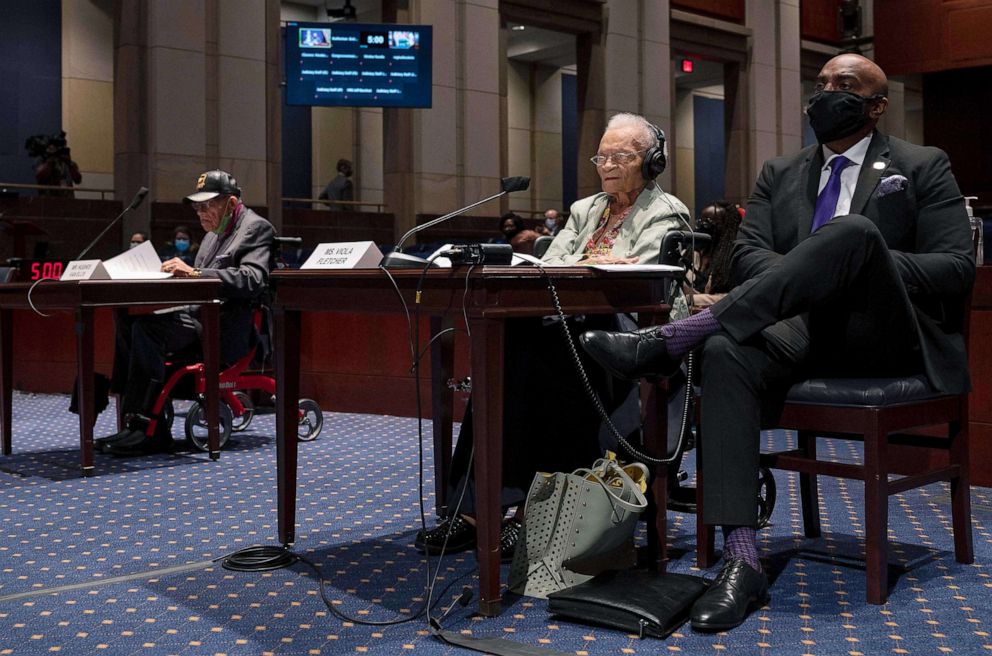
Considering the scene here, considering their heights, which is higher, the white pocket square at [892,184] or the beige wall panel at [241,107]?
the beige wall panel at [241,107]

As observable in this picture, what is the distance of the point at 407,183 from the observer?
42.4 feet

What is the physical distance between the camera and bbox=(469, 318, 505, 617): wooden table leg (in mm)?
2428

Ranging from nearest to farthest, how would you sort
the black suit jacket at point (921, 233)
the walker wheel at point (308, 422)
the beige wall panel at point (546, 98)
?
the black suit jacket at point (921, 233), the walker wheel at point (308, 422), the beige wall panel at point (546, 98)

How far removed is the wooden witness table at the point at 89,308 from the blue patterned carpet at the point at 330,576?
0.34m

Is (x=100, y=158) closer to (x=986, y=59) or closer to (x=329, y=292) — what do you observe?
(x=986, y=59)

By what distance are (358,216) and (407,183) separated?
0.88 meters

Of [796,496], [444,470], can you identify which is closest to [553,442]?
[444,470]

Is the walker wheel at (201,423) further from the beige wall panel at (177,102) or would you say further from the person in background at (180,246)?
the beige wall panel at (177,102)

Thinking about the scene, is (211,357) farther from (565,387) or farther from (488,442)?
(488,442)

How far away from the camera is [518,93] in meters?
20.4

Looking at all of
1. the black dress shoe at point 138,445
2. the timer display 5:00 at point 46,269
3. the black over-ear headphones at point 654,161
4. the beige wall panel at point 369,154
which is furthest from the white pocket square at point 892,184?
the beige wall panel at point 369,154

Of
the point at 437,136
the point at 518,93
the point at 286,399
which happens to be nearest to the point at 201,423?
the point at 286,399

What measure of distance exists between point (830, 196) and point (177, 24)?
9757 millimetres

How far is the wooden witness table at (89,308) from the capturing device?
4508mm
